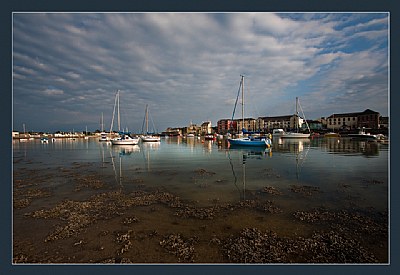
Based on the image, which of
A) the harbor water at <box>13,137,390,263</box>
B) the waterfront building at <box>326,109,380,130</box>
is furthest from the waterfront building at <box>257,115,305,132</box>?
the harbor water at <box>13,137,390,263</box>

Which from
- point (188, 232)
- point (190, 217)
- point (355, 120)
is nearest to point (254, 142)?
point (190, 217)

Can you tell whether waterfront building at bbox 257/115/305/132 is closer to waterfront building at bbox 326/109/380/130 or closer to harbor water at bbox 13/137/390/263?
waterfront building at bbox 326/109/380/130

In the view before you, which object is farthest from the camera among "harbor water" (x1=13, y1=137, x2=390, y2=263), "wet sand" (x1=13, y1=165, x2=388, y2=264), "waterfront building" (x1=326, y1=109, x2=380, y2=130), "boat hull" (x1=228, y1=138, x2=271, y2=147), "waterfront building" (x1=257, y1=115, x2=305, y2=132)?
"waterfront building" (x1=257, y1=115, x2=305, y2=132)

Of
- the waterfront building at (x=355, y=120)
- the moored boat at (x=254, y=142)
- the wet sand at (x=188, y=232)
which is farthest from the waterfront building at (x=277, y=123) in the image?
the wet sand at (x=188, y=232)

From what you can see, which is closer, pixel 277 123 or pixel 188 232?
pixel 188 232

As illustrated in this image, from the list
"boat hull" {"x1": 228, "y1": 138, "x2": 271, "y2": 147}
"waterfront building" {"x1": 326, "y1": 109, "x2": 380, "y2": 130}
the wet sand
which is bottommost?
the wet sand

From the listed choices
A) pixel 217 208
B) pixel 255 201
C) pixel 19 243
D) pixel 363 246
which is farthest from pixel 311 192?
pixel 19 243

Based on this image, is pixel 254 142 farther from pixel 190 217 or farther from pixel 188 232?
pixel 188 232

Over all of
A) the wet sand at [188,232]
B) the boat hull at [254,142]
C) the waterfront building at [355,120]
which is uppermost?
the waterfront building at [355,120]

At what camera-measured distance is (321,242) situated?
206 inches

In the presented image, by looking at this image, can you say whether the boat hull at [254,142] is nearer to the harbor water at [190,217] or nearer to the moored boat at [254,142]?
the moored boat at [254,142]

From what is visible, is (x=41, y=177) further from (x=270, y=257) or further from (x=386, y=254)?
(x=386, y=254)

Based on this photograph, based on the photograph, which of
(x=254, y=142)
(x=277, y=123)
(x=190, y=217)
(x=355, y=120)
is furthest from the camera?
(x=277, y=123)

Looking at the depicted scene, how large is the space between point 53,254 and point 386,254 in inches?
338
